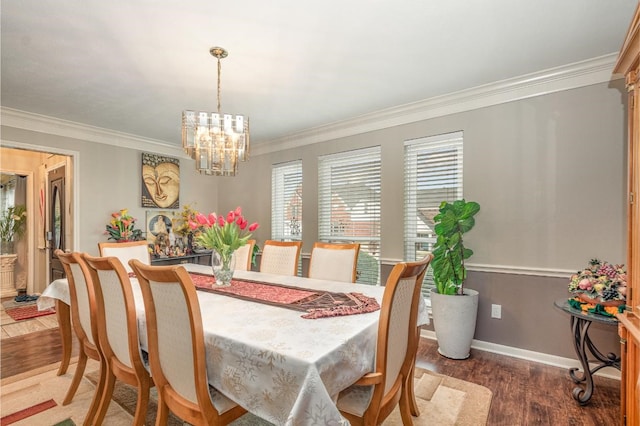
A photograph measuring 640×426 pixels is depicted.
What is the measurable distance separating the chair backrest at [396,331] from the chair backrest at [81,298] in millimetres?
1675

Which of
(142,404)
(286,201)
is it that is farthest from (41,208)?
(142,404)

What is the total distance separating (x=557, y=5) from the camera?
183cm

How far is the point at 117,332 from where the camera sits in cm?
165

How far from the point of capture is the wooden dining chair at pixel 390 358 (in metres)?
1.29

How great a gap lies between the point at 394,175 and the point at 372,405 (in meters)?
2.68

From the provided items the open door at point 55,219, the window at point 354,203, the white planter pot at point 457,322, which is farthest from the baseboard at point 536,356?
the open door at point 55,219

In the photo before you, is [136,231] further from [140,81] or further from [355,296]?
[355,296]

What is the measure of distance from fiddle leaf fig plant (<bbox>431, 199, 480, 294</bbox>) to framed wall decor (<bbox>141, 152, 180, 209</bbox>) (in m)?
4.04

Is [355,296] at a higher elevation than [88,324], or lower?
higher

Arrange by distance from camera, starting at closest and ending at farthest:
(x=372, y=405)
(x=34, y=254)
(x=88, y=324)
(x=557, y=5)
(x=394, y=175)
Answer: (x=372, y=405)
(x=557, y=5)
(x=88, y=324)
(x=394, y=175)
(x=34, y=254)

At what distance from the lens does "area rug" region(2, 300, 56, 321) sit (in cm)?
403

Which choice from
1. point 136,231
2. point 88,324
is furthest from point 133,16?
point 136,231

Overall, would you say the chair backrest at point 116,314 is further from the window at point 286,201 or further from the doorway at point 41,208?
the doorway at point 41,208

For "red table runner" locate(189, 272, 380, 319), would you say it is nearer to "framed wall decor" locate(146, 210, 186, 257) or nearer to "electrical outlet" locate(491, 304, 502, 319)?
"electrical outlet" locate(491, 304, 502, 319)
